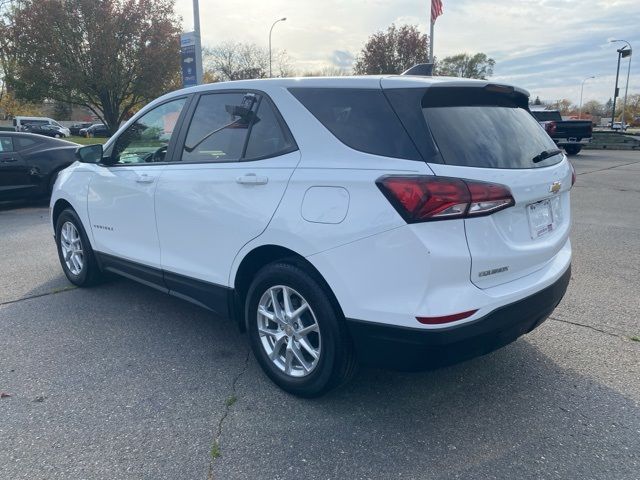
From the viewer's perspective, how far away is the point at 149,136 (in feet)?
14.1

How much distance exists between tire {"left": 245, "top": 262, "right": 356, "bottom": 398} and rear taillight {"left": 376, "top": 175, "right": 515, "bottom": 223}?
2.18 ft

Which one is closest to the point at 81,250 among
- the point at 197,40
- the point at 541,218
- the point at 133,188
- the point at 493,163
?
the point at 133,188

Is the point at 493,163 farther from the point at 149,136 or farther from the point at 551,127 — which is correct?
the point at 551,127

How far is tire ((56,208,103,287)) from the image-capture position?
16.6 feet

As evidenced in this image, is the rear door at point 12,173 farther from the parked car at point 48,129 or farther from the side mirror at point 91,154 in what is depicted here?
the parked car at point 48,129

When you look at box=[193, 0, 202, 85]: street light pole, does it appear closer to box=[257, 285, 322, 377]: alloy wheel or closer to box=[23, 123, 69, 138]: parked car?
box=[257, 285, 322, 377]: alloy wheel

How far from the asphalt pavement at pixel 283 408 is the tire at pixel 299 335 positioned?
163 mm

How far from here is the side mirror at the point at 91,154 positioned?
468 cm

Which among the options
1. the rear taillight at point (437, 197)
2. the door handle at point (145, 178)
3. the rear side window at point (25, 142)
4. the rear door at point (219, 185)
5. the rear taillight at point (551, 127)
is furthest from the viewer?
the rear taillight at point (551, 127)

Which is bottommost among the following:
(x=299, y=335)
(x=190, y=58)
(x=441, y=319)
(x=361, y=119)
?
(x=299, y=335)

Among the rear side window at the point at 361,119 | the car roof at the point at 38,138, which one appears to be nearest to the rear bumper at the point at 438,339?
the rear side window at the point at 361,119

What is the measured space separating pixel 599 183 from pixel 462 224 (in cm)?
1238

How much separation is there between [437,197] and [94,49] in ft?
88.0

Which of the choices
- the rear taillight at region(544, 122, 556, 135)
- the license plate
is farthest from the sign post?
the rear taillight at region(544, 122, 556, 135)
